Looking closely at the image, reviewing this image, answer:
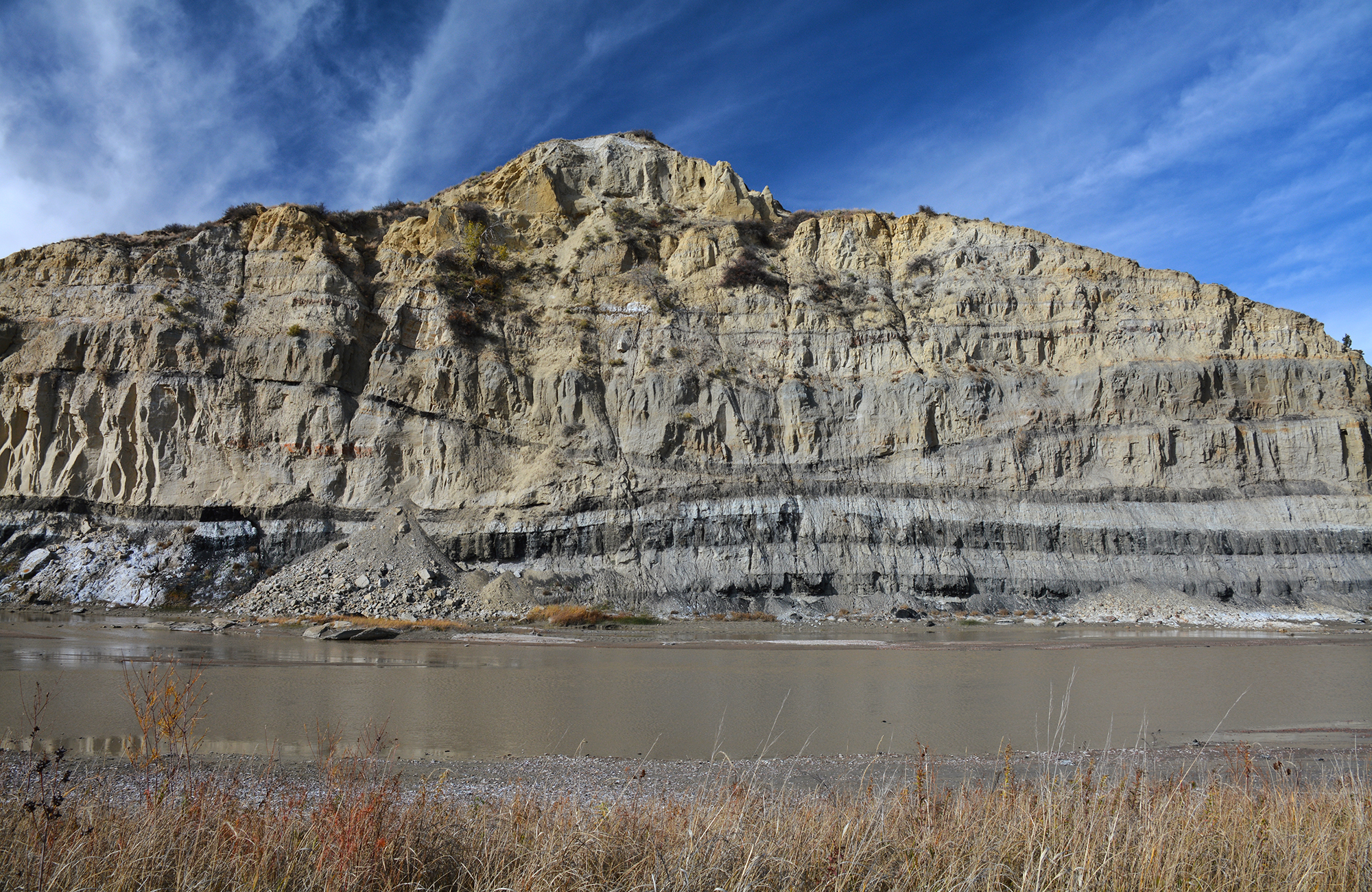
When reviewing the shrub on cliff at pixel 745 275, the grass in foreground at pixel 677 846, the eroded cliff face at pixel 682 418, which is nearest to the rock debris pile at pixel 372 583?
the eroded cliff face at pixel 682 418

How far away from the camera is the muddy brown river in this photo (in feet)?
31.5

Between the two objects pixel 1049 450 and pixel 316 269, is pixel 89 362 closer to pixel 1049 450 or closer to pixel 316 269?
pixel 316 269

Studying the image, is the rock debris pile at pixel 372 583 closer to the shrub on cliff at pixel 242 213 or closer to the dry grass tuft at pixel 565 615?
the dry grass tuft at pixel 565 615

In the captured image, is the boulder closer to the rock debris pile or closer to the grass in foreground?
the rock debris pile

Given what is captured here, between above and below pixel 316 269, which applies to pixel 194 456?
below

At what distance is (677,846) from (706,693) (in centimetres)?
987

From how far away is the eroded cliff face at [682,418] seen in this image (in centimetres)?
3272

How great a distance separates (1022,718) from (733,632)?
15.8 meters

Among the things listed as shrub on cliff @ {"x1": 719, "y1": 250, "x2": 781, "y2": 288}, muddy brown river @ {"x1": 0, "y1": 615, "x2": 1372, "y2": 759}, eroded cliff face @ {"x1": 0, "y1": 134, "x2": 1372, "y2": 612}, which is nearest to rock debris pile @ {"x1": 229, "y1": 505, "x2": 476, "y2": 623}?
eroded cliff face @ {"x1": 0, "y1": 134, "x2": 1372, "y2": 612}

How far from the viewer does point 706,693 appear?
13.3 m

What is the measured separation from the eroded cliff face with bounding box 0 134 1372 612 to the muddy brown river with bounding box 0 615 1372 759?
9955mm

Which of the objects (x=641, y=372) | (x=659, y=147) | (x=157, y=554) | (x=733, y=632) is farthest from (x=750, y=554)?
(x=659, y=147)

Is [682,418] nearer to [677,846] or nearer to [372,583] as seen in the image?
[372,583]

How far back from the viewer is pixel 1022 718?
1120 cm
